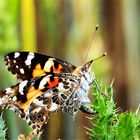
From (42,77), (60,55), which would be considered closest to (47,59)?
(42,77)

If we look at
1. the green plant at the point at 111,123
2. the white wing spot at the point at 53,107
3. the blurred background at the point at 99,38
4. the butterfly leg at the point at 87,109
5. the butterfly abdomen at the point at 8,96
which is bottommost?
the green plant at the point at 111,123

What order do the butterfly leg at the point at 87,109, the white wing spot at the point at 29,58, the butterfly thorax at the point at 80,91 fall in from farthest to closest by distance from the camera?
the white wing spot at the point at 29,58
the butterfly thorax at the point at 80,91
the butterfly leg at the point at 87,109

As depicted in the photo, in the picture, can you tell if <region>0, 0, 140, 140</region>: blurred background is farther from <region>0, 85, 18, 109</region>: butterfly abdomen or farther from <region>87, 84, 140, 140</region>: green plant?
<region>87, 84, 140, 140</region>: green plant

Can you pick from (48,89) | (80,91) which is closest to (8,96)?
(48,89)

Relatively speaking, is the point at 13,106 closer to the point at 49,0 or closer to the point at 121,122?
the point at 121,122

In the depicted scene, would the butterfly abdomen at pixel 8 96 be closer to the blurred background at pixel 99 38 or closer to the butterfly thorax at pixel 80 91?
the butterfly thorax at pixel 80 91

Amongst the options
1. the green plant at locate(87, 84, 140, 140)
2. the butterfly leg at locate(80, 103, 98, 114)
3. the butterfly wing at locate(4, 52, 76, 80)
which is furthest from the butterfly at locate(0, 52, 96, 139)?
the green plant at locate(87, 84, 140, 140)

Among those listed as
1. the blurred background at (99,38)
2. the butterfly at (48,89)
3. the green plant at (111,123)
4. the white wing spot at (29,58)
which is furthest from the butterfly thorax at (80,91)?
the blurred background at (99,38)

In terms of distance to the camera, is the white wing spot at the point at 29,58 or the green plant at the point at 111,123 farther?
the white wing spot at the point at 29,58
